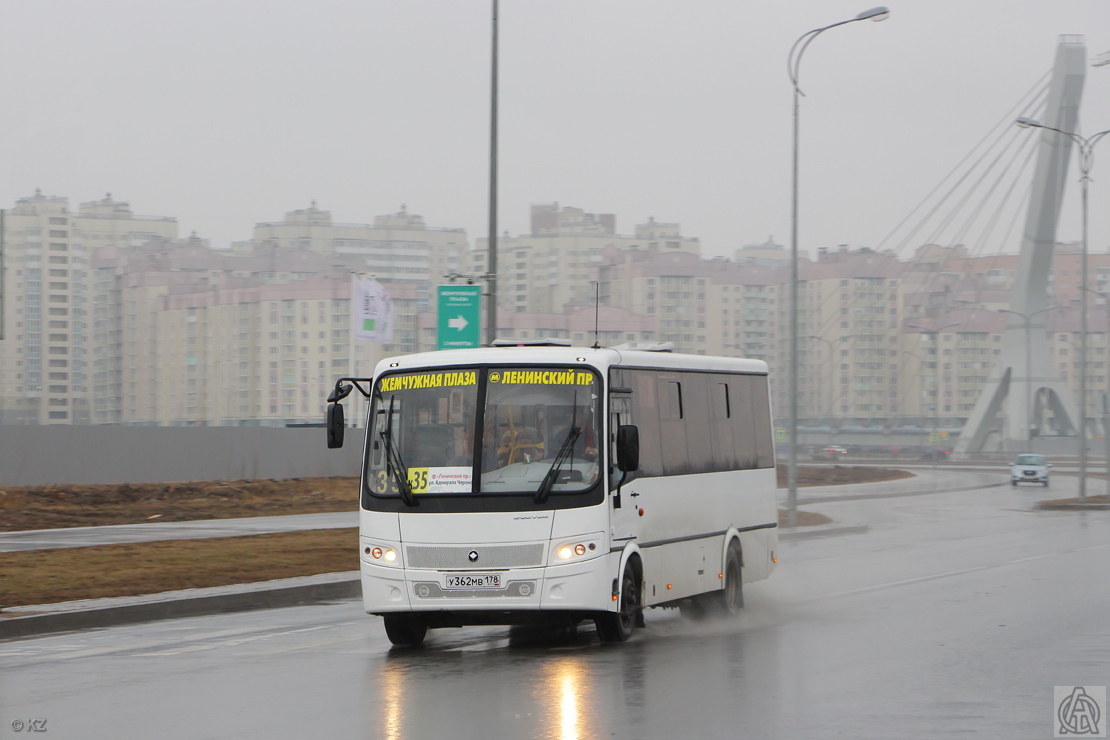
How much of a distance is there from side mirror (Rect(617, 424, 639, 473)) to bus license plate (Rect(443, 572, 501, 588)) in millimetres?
1333

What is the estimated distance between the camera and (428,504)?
37.7ft

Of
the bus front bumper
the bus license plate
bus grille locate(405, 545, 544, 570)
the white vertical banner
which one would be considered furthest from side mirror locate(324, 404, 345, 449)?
the white vertical banner

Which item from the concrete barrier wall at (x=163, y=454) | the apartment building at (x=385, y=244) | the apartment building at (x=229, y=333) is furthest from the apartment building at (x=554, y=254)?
the concrete barrier wall at (x=163, y=454)

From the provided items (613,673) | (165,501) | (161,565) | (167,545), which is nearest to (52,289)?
(165,501)

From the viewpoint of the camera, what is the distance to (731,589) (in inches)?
571

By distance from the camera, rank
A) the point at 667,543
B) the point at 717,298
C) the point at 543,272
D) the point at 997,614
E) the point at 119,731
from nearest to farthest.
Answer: the point at 119,731
the point at 667,543
the point at 997,614
the point at 717,298
the point at 543,272

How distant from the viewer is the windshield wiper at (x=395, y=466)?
11.5 m

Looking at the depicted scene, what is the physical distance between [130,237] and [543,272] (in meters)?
56.1

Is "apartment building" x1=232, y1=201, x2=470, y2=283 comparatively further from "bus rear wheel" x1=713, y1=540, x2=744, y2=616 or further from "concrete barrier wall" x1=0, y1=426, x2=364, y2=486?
"bus rear wheel" x1=713, y1=540, x2=744, y2=616

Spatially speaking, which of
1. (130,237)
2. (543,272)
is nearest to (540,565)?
(130,237)

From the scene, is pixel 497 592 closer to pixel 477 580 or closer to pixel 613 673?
pixel 477 580

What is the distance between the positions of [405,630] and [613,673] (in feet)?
8.11

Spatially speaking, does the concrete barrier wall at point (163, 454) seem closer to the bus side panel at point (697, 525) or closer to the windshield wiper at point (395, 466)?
the bus side panel at point (697, 525)

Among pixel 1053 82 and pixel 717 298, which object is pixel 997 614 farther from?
pixel 717 298
